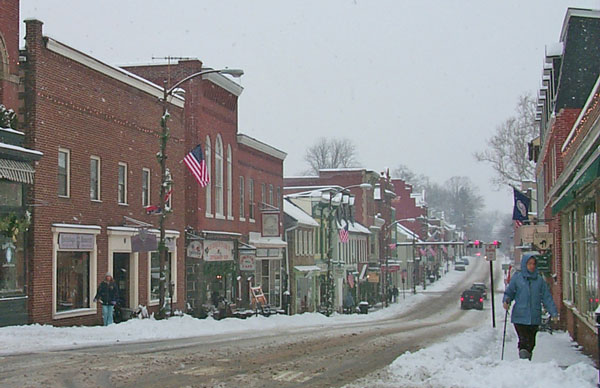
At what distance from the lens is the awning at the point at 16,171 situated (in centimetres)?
2191

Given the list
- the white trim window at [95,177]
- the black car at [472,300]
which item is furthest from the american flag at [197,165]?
the black car at [472,300]

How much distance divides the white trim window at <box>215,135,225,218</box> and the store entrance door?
32.3 ft

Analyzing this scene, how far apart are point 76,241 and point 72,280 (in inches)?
51.8

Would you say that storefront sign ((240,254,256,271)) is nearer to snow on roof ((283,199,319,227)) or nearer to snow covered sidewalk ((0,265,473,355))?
snow covered sidewalk ((0,265,473,355))

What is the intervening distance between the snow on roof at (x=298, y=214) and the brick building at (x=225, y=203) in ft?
14.0

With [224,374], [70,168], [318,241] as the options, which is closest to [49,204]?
[70,168]

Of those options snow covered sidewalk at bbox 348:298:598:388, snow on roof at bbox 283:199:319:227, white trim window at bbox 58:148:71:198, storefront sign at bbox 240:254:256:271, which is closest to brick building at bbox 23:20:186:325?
white trim window at bbox 58:148:71:198

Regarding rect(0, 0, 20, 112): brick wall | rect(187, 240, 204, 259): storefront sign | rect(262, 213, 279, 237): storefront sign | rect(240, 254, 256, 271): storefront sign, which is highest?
rect(0, 0, 20, 112): brick wall

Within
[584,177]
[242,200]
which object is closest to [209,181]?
[242,200]

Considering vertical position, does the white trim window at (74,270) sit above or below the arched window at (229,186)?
below

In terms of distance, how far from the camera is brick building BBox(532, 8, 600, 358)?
54.2 ft

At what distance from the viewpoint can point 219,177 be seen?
40.6 m

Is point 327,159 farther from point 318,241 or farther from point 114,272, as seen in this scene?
point 114,272

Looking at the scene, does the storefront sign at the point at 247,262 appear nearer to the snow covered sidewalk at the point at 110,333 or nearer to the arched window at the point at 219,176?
the arched window at the point at 219,176
